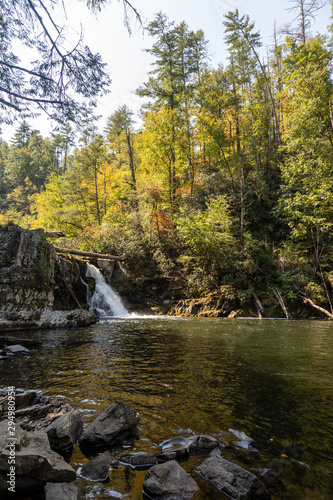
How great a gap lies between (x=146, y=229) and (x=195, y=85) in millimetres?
13994

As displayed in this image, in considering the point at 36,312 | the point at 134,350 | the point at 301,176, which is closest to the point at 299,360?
the point at 134,350

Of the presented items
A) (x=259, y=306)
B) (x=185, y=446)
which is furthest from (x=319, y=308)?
(x=185, y=446)

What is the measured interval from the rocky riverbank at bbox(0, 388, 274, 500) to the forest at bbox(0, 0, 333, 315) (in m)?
12.5

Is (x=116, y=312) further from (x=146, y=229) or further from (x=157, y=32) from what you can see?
(x=157, y=32)

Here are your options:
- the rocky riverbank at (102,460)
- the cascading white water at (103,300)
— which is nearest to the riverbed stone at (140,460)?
the rocky riverbank at (102,460)

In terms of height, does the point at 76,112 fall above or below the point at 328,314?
above

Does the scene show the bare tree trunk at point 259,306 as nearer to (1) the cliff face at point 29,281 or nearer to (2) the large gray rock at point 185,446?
(1) the cliff face at point 29,281

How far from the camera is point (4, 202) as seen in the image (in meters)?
47.9

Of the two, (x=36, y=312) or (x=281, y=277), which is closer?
(x=36, y=312)

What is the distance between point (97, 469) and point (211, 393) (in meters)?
2.11

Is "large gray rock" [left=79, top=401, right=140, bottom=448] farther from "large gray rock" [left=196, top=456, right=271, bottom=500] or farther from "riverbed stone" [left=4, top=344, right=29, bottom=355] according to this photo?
"riverbed stone" [left=4, top=344, right=29, bottom=355]

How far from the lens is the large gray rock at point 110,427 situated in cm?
258

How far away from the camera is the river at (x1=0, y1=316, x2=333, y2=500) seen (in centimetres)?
227

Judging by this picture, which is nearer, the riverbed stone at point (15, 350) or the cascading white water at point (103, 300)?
the riverbed stone at point (15, 350)
